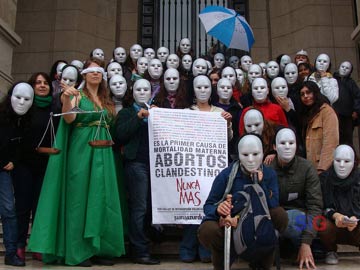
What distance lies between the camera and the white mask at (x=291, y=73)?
744 cm

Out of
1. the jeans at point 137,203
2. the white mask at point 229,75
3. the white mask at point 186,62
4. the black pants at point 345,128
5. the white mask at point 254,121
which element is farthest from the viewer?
the white mask at point 186,62

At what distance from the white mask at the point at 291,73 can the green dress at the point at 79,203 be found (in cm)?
337

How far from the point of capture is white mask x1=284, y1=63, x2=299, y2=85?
7.44 metres

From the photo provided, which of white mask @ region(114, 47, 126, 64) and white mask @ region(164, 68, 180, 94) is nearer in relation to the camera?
white mask @ region(164, 68, 180, 94)

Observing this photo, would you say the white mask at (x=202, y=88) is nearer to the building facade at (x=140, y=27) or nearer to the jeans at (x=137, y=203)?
the jeans at (x=137, y=203)

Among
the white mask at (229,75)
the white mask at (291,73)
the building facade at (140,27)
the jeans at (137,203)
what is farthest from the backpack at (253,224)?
the building facade at (140,27)

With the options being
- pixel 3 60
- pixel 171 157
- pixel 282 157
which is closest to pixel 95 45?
pixel 3 60

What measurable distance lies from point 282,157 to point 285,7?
813cm

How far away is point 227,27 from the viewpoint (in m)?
8.29

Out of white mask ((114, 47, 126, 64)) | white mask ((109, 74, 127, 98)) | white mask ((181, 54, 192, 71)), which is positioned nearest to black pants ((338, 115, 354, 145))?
white mask ((181, 54, 192, 71))

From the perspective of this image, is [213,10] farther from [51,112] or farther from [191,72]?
[51,112]

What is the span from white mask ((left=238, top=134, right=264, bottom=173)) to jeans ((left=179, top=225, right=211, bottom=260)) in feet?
4.54

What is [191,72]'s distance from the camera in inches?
321

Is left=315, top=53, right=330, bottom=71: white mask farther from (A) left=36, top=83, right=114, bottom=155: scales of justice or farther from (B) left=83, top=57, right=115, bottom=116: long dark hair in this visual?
(A) left=36, top=83, right=114, bottom=155: scales of justice
